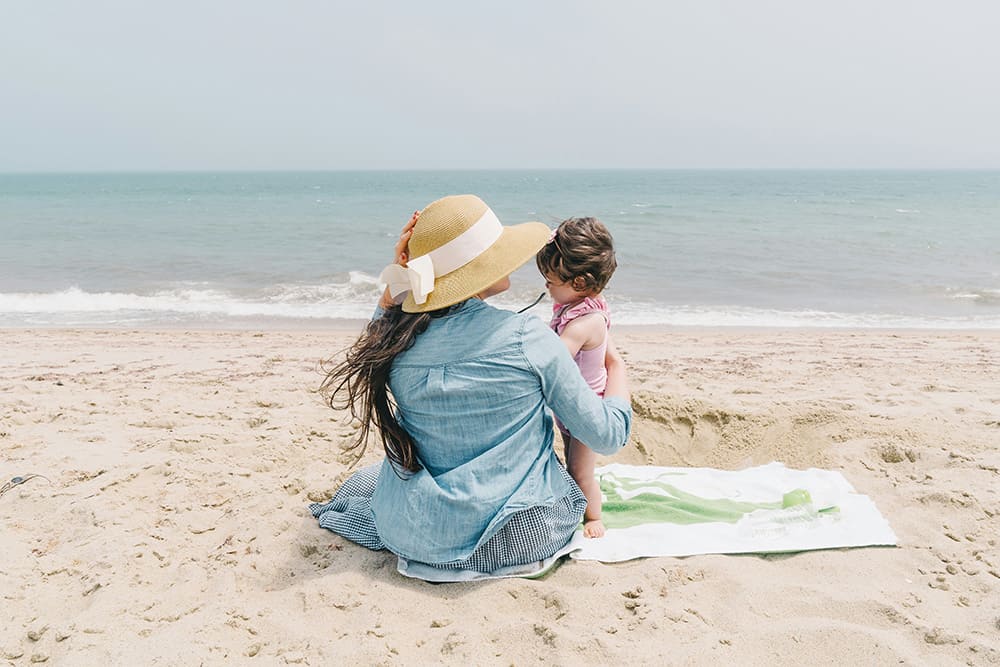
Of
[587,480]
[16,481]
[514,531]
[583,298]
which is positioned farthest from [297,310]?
[514,531]

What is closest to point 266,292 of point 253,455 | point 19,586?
point 253,455

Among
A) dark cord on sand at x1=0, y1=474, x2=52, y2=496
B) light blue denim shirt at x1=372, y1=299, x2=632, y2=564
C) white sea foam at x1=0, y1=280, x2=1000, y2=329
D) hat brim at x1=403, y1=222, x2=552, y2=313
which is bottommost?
white sea foam at x1=0, y1=280, x2=1000, y2=329

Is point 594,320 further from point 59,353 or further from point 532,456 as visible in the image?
point 59,353

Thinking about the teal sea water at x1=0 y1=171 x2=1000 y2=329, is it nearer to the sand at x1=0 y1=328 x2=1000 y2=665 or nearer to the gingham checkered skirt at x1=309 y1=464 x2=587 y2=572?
the sand at x1=0 y1=328 x2=1000 y2=665

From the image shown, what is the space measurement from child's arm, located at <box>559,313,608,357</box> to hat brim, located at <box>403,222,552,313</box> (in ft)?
2.13

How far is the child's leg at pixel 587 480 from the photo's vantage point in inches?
123

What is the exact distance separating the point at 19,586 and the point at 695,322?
378 inches

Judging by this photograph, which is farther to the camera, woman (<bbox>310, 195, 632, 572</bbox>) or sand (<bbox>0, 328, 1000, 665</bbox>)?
woman (<bbox>310, 195, 632, 572</bbox>)

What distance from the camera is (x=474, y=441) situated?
8.71ft

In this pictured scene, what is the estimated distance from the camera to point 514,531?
8.99 feet

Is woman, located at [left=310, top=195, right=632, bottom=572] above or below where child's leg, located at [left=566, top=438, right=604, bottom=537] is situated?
above

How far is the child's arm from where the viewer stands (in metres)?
3.13

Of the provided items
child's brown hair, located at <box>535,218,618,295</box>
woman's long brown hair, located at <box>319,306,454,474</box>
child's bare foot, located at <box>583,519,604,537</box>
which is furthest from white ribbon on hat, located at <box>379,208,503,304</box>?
child's bare foot, located at <box>583,519,604,537</box>

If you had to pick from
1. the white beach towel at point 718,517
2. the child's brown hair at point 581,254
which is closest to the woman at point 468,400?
the white beach towel at point 718,517
